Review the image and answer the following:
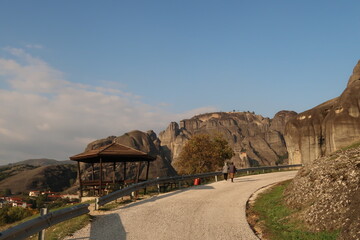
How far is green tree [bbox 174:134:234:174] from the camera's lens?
162ft

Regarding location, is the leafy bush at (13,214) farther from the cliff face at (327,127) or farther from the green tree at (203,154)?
the cliff face at (327,127)

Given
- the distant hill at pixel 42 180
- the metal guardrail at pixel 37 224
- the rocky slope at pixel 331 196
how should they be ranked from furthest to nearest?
the distant hill at pixel 42 180
the rocky slope at pixel 331 196
the metal guardrail at pixel 37 224

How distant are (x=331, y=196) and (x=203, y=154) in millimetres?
39314

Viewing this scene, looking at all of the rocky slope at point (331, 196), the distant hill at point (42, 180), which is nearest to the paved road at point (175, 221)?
the rocky slope at point (331, 196)

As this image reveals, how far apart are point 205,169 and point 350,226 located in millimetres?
42688

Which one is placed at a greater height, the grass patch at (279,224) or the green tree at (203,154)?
the green tree at (203,154)

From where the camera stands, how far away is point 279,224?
10.8m

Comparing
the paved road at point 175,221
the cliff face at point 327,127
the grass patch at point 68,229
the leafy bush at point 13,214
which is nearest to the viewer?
the paved road at point 175,221

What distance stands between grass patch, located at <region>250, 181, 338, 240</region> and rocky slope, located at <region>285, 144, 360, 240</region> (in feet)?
1.06

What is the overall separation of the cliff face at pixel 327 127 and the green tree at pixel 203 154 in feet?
49.9

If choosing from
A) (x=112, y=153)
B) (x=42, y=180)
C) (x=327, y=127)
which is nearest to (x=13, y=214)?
(x=112, y=153)

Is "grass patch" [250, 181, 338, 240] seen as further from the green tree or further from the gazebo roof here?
the green tree

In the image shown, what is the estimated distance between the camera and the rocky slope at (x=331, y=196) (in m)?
8.36

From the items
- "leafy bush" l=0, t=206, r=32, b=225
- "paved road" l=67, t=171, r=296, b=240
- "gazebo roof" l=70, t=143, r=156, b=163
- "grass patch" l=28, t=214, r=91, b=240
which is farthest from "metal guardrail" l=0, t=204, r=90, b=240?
"leafy bush" l=0, t=206, r=32, b=225
